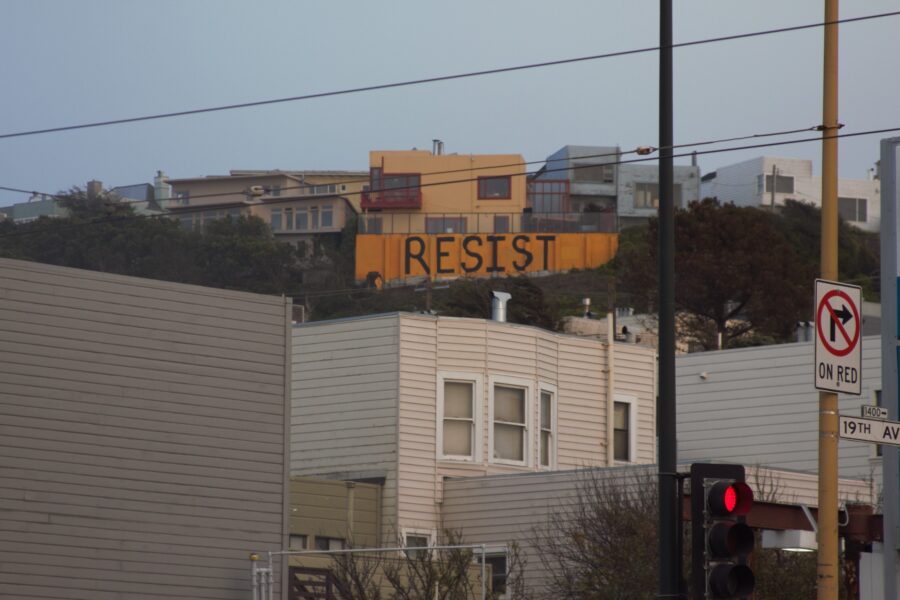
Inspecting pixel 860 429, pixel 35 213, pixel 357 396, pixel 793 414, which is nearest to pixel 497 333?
pixel 357 396

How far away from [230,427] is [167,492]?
1.32m

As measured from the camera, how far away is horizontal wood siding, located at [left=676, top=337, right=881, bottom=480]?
34.4 meters

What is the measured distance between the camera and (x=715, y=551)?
1188cm

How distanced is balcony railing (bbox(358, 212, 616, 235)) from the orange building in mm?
67

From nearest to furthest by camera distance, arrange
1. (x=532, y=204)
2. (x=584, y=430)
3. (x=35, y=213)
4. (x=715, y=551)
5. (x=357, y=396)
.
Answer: (x=715, y=551) → (x=357, y=396) → (x=584, y=430) → (x=532, y=204) → (x=35, y=213)

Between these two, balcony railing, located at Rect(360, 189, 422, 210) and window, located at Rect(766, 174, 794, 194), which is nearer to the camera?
balcony railing, located at Rect(360, 189, 422, 210)

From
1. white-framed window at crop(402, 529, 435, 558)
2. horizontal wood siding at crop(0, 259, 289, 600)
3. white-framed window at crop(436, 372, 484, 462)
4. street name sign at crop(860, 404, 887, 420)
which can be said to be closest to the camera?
street name sign at crop(860, 404, 887, 420)

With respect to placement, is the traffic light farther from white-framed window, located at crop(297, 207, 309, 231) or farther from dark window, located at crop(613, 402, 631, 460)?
white-framed window, located at crop(297, 207, 309, 231)

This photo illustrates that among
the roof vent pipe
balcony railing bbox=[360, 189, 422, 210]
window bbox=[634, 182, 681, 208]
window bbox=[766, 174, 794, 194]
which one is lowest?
the roof vent pipe

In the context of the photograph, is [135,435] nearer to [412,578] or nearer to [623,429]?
[412,578]

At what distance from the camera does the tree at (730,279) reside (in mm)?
64500

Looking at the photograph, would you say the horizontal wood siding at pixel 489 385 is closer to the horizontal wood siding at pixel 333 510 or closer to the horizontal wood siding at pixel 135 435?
the horizontal wood siding at pixel 333 510

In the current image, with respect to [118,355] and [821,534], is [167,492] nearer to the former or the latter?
[118,355]

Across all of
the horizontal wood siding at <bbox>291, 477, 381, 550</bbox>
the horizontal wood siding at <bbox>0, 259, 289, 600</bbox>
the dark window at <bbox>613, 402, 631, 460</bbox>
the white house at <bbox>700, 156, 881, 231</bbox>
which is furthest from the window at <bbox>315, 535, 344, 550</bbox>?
the white house at <bbox>700, 156, 881, 231</bbox>
